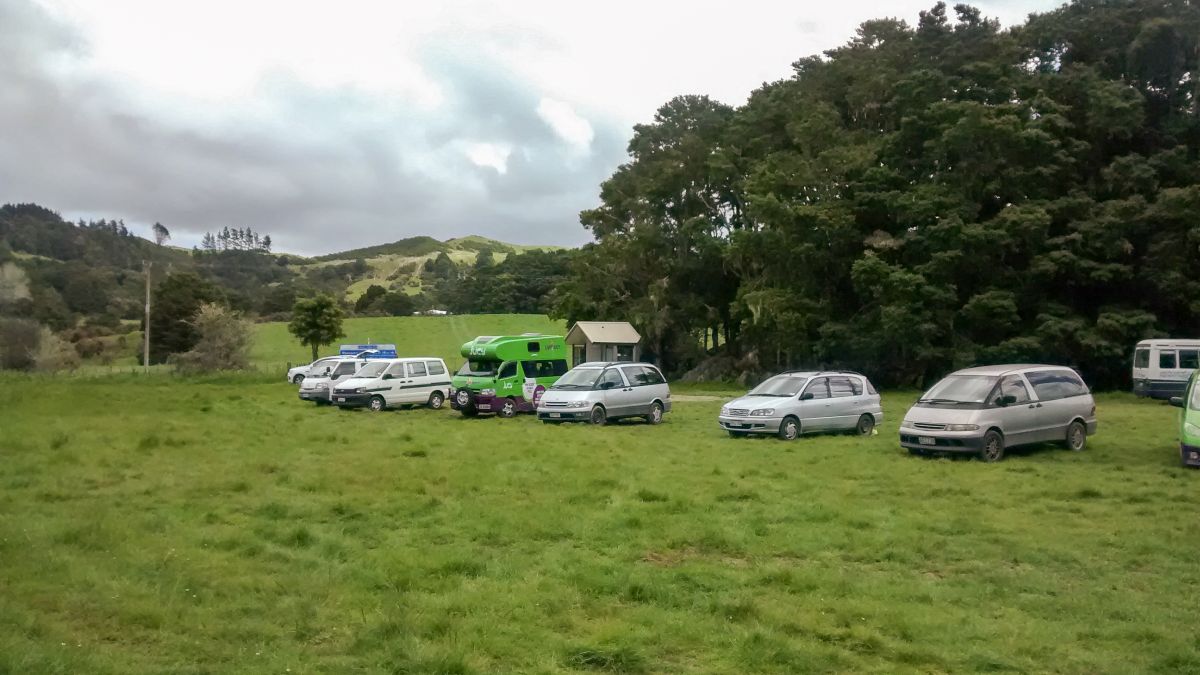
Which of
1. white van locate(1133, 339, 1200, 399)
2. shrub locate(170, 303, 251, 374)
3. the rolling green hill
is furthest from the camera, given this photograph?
the rolling green hill

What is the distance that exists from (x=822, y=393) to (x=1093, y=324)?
76.3 feet

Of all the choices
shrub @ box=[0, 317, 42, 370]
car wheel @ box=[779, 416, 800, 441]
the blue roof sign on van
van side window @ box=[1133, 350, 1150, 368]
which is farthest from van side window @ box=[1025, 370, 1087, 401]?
shrub @ box=[0, 317, 42, 370]

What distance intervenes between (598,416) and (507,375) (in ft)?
14.9

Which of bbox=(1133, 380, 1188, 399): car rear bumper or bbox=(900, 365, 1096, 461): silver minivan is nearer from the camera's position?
bbox=(900, 365, 1096, 461): silver minivan

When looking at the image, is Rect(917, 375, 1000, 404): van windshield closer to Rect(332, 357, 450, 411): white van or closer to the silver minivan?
the silver minivan

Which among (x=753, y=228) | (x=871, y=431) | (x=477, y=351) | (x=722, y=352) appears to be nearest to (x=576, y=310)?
(x=722, y=352)

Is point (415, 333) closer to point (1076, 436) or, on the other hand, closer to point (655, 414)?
point (655, 414)

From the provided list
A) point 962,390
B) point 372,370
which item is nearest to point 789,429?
point 962,390

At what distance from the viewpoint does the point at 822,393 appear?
20219mm

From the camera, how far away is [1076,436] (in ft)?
55.6

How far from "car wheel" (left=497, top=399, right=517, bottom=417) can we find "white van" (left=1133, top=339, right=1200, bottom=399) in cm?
2318

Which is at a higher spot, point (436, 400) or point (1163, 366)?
point (1163, 366)

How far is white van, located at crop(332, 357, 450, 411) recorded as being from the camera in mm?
29031

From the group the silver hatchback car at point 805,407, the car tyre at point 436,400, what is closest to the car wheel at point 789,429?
the silver hatchback car at point 805,407
